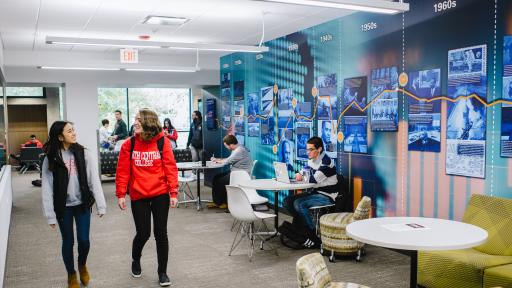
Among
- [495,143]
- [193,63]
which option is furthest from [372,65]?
[193,63]

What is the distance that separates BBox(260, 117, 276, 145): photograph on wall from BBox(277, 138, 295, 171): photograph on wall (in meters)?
0.26

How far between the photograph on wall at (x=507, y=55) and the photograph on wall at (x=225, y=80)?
6470 millimetres

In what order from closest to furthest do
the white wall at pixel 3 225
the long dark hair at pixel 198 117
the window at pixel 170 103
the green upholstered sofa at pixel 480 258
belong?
the green upholstered sofa at pixel 480 258 → the white wall at pixel 3 225 → the long dark hair at pixel 198 117 → the window at pixel 170 103

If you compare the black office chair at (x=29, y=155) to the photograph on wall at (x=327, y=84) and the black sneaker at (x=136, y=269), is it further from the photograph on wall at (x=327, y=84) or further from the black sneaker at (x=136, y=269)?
the black sneaker at (x=136, y=269)

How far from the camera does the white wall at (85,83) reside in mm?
10109

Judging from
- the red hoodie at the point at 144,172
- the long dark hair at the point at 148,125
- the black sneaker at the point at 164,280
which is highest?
the long dark hair at the point at 148,125

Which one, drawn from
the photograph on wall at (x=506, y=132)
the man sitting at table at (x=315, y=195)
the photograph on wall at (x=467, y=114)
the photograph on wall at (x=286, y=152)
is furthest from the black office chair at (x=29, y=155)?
the photograph on wall at (x=506, y=132)

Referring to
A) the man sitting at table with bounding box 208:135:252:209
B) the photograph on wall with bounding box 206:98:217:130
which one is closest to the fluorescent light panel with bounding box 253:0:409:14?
the man sitting at table with bounding box 208:135:252:209

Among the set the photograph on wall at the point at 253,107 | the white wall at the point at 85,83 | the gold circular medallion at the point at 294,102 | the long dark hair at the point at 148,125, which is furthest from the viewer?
the white wall at the point at 85,83

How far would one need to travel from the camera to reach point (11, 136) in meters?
16.6

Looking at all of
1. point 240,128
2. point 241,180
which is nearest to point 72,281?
point 241,180

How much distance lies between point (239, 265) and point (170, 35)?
4.53 meters

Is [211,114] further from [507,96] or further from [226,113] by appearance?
[507,96]

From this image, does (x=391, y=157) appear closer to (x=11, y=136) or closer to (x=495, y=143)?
→ (x=495, y=143)
